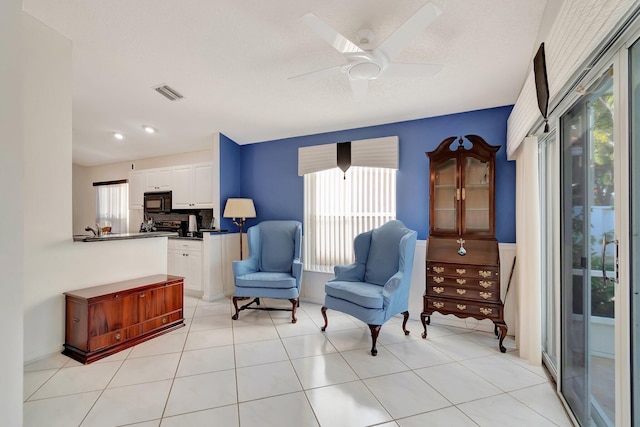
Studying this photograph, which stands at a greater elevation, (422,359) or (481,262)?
(481,262)

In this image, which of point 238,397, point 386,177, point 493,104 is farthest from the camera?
point 386,177

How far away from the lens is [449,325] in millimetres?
3092

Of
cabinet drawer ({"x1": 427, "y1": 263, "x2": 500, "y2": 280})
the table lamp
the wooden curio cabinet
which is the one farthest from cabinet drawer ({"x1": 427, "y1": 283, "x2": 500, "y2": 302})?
the table lamp

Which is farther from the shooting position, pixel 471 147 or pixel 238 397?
pixel 471 147

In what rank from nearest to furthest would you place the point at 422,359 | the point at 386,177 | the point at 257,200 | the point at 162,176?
the point at 422,359, the point at 386,177, the point at 257,200, the point at 162,176

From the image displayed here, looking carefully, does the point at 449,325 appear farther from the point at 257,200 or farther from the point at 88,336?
the point at 88,336

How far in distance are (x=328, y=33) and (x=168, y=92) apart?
2382mm

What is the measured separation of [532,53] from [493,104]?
0.77 metres

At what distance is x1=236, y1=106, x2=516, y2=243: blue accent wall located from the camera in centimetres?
292

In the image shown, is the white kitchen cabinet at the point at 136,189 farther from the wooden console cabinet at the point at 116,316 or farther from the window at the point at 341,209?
the window at the point at 341,209

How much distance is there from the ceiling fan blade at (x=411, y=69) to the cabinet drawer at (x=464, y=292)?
6.27 ft

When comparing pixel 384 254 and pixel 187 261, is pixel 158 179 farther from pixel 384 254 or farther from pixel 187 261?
pixel 384 254

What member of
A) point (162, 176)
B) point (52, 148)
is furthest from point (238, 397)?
point (162, 176)

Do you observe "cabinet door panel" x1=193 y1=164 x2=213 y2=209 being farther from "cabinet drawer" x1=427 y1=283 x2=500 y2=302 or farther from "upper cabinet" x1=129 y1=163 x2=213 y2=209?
"cabinet drawer" x1=427 y1=283 x2=500 y2=302
